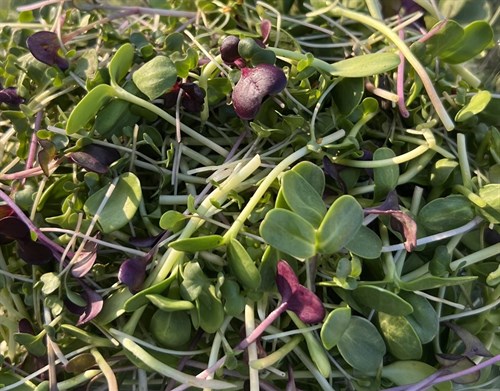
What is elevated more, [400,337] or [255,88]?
[255,88]

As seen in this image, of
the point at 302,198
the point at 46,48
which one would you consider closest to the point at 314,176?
the point at 302,198

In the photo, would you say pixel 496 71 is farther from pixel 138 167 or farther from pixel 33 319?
pixel 33 319

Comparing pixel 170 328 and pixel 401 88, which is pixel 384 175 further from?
pixel 170 328

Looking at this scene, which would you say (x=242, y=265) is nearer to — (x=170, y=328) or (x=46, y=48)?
(x=170, y=328)

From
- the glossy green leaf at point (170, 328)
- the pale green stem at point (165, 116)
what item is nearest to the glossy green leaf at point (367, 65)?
the pale green stem at point (165, 116)

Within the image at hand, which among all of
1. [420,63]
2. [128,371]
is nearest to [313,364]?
[128,371]

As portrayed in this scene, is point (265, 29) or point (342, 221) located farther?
point (265, 29)
